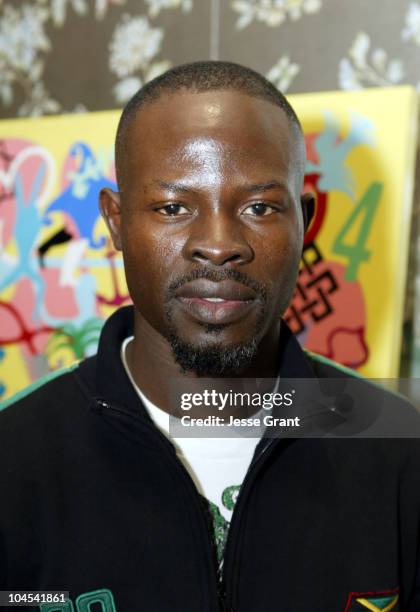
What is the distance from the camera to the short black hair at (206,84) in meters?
0.80

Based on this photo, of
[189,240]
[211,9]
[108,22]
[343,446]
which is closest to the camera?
[189,240]

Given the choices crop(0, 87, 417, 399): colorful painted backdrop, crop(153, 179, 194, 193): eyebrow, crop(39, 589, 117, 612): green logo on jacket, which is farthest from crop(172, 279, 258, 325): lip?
crop(0, 87, 417, 399): colorful painted backdrop

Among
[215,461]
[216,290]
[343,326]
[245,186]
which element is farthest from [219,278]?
[343,326]

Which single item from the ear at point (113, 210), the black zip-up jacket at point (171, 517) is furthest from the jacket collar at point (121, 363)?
the ear at point (113, 210)

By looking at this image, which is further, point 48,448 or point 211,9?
point 211,9

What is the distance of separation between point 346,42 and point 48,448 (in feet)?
3.27

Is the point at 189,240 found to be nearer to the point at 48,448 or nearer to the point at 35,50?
the point at 48,448

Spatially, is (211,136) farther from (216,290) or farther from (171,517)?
(171,517)

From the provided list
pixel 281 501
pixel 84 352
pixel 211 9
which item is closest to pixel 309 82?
pixel 211 9

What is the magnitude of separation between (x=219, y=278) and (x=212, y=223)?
0.21ft

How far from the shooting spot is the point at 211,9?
1.45 metres

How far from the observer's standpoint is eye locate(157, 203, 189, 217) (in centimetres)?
77

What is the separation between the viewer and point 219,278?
0.73 meters

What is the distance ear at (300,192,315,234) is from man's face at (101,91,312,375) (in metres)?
0.09
